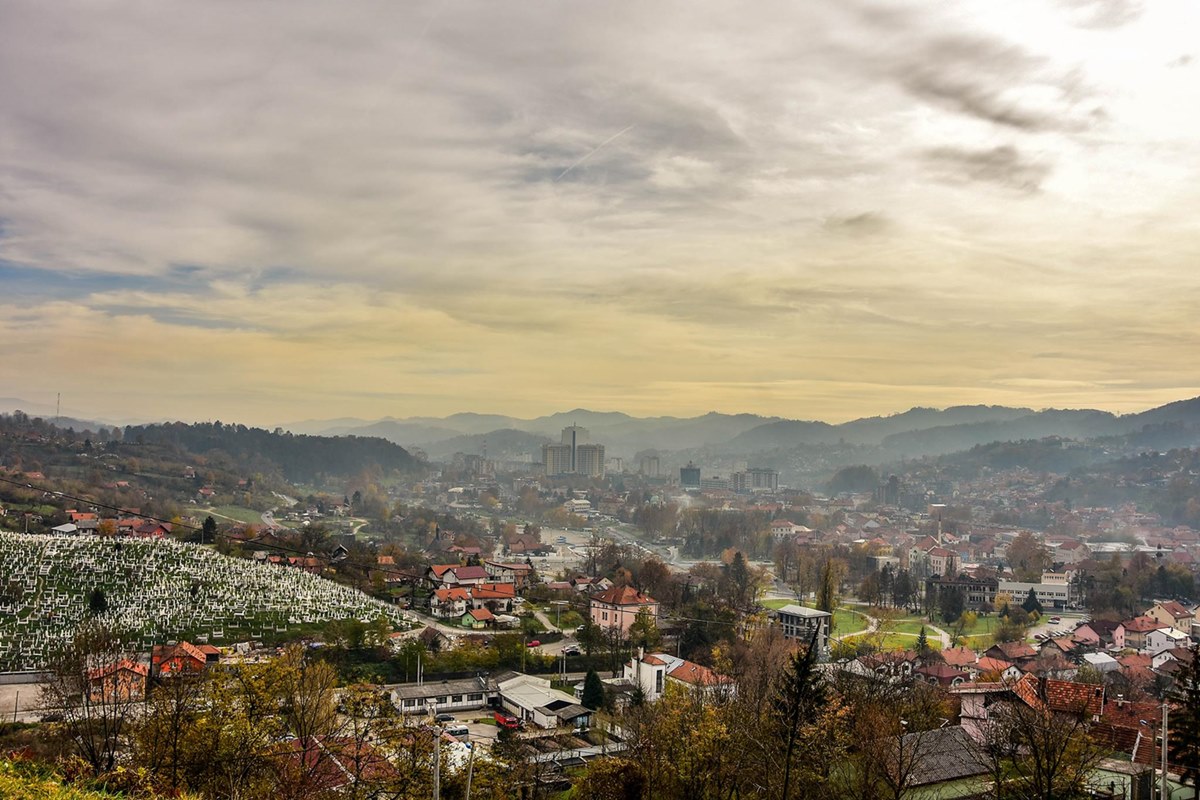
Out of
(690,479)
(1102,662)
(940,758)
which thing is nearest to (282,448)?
(690,479)

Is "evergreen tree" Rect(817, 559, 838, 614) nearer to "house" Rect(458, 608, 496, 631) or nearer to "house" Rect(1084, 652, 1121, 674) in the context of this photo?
"house" Rect(1084, 652, 1121, 674)

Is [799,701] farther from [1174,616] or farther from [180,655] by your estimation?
[1174,616]

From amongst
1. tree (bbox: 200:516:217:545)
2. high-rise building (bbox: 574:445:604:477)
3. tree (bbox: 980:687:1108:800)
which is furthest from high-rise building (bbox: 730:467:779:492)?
tree (bbox: 980:687:1108:800)

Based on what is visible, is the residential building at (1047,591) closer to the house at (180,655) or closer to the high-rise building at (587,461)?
the house at (180,655)

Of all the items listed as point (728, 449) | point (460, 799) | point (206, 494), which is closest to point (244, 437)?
point (206, 494)

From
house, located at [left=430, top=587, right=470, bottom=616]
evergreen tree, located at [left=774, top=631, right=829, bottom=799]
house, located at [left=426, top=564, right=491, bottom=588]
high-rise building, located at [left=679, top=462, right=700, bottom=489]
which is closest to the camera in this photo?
evergreen tree, located at [left=774, top=631, right=829, bottom=799]

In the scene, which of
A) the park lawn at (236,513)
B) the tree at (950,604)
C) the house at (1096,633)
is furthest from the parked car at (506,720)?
the park lawn at (236,513)

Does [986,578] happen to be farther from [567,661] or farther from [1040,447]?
[1040,447]
